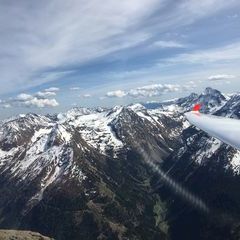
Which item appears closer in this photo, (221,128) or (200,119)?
(221,128)

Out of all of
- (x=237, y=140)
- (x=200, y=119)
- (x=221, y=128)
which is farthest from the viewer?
(x=200, y=119)

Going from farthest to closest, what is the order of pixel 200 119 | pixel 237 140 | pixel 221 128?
1. pixel 200 119
2. pixel 221 128
3. pixel 237 140

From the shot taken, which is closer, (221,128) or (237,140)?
(237,140)

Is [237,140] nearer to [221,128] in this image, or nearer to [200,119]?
[221,128]

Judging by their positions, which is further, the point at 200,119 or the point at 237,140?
the point at 200,119

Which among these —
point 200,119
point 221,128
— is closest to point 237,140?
point 221,128
